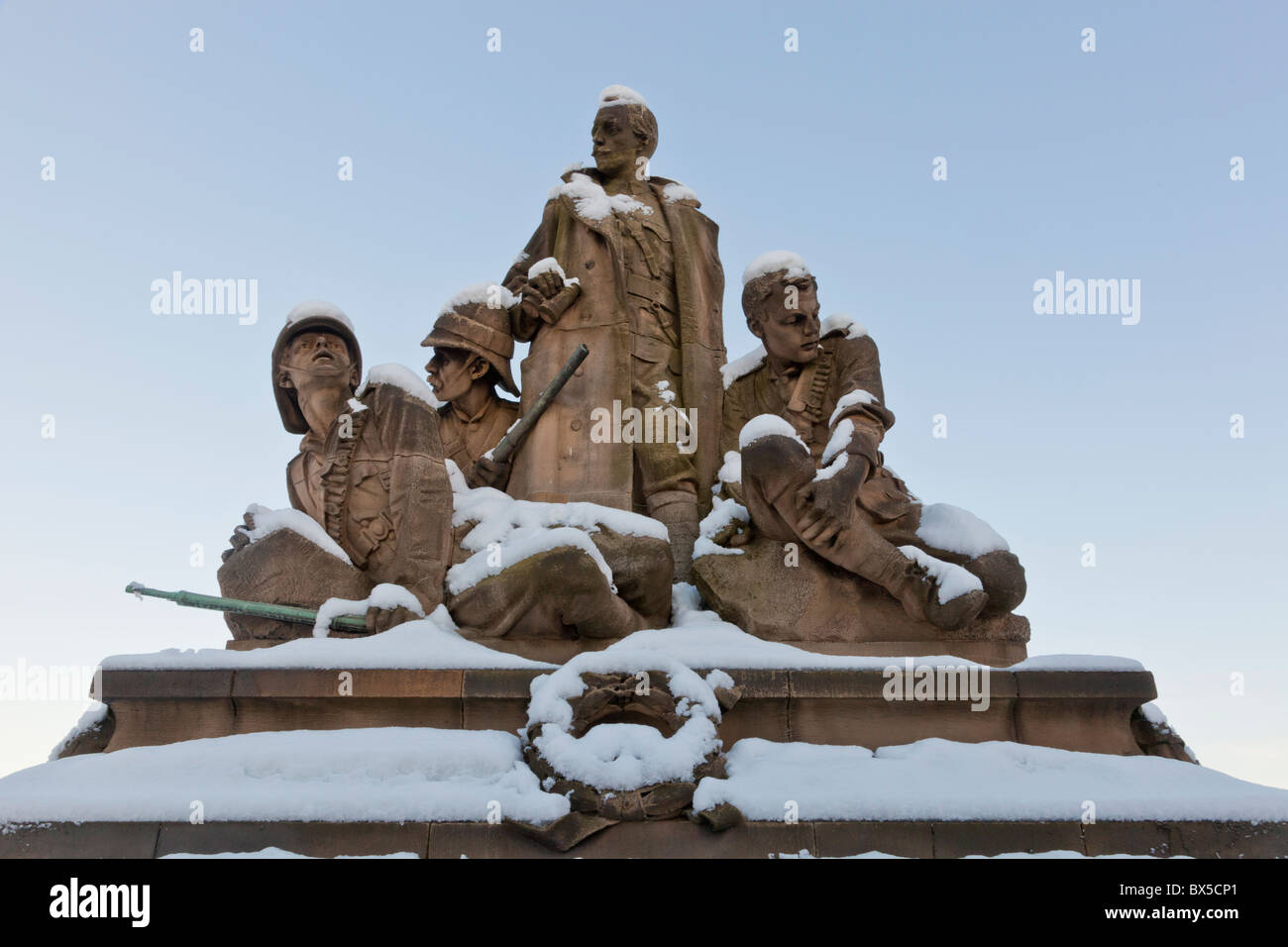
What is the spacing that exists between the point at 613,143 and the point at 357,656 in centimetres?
485

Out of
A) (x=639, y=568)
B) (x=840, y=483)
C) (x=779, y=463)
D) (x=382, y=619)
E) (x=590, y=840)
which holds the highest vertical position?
(x=779, y=463)

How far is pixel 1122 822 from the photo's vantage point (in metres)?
5.59

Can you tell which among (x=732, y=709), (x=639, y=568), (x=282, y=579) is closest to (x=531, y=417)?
(x=639, y=568)

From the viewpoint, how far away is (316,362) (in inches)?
307

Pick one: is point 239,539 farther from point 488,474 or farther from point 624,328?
point 624,328

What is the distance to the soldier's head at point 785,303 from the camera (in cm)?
Result: 813

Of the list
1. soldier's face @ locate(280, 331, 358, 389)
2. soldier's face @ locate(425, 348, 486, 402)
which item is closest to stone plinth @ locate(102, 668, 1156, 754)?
soldier's face @ locate(280, 331, 358, 389)

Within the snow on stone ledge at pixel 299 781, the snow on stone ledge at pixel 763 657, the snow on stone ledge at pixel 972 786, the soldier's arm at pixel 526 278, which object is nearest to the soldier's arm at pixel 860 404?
the snow on stone ledge at pixel 763 657

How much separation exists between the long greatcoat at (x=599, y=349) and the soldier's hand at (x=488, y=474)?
10 centimetres

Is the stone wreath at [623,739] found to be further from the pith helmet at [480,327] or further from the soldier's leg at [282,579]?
the pith helmet at [480,327]
